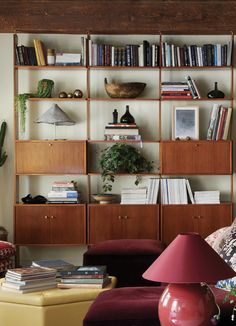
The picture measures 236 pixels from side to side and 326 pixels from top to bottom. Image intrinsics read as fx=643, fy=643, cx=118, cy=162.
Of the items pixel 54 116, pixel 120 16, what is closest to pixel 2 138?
pixel 54 116

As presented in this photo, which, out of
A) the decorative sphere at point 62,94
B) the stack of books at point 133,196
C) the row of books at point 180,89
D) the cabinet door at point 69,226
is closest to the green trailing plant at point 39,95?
the decorative sphere at point 62,94

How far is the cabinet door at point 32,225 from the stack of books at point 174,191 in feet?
3.86

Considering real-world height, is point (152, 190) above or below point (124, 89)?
below

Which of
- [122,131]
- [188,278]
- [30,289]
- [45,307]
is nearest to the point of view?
[188,278]

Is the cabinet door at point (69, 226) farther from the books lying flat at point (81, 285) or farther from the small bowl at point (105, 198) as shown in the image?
the books lying flat at point (81, 285)

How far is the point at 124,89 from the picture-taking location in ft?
20.9

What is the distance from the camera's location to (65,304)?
3.82 meters

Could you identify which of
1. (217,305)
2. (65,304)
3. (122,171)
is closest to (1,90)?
(122,171)

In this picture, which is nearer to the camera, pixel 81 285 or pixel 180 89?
pixel 81 285

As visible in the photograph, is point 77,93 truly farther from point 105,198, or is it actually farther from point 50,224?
point 50,224

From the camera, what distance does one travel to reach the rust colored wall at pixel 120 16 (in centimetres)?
648

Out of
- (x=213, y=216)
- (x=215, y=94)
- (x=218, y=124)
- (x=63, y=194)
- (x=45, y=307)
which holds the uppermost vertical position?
(x=215, y=94)

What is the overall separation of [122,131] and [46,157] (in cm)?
80

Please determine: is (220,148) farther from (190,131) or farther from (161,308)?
(161,308)
